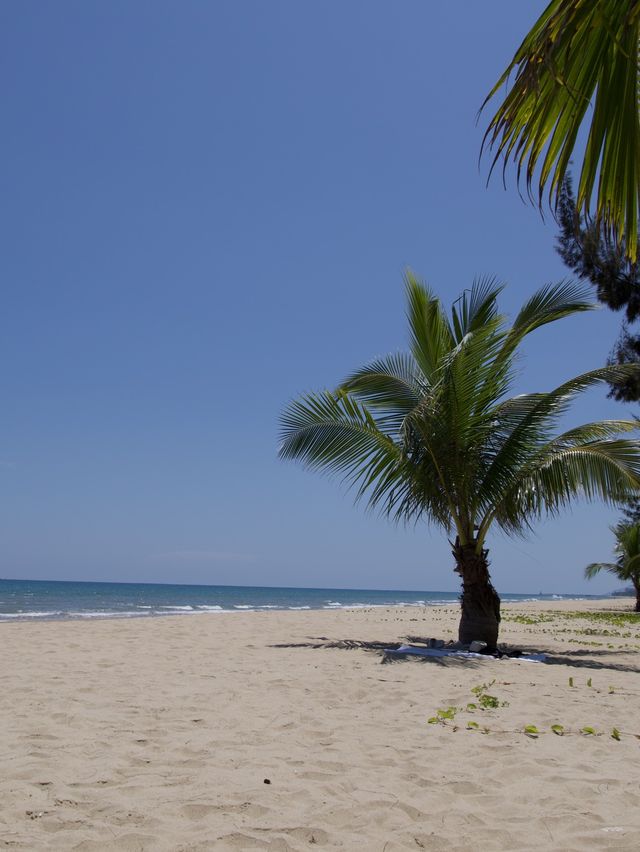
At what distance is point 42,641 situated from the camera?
9.67 m

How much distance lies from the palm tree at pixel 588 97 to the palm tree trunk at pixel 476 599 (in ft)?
26.8

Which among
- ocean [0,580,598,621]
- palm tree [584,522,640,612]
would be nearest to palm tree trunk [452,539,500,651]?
ocean [0,580,598,621]

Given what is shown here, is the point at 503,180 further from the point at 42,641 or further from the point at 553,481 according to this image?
the point at 42,641

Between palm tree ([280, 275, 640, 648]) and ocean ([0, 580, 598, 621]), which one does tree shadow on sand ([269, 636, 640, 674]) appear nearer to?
palm tree ([280, 275, 640, 648])

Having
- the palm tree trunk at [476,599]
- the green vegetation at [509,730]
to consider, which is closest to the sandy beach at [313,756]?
the green vegetation at [509,730]

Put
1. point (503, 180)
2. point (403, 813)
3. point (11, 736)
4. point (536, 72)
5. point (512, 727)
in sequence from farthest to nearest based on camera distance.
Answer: point (512, 727) < point (11, 736) < point (403, 813) < point (503, 180) < point (536, 72)

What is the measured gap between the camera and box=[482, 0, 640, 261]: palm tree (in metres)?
1.78

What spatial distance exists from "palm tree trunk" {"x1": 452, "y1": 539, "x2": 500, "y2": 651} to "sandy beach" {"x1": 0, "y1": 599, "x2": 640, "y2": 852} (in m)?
1.85

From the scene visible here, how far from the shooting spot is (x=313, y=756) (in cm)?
400

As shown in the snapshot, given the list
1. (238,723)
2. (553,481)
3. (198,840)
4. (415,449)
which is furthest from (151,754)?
(553,481)

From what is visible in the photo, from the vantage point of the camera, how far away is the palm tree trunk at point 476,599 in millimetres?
9516

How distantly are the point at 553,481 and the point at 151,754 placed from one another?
728cm

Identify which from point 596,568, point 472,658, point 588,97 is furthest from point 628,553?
point 588,97

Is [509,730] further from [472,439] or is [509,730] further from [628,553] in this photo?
[628,553]
